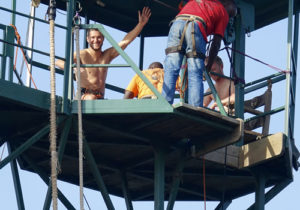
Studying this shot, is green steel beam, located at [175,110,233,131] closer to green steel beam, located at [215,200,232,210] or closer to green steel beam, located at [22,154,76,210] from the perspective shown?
green steel beam, located at [22,154,76,210]

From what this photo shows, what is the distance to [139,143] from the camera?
19.2m

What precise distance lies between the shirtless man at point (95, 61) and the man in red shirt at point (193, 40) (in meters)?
1.60

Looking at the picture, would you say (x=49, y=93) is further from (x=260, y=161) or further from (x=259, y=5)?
(x=259, y=5)

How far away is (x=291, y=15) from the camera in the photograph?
66.5ft

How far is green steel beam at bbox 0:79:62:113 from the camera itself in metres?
17.4

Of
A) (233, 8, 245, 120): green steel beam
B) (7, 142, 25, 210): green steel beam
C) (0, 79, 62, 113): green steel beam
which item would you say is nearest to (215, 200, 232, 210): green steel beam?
(233, 8, 245, 120): green steel beam

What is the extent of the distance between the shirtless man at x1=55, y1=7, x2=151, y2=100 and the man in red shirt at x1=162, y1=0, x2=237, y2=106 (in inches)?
63.1

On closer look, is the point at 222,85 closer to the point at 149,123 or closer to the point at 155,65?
the point at 155,65

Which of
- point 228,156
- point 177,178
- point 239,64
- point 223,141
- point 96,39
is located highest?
point 239,64

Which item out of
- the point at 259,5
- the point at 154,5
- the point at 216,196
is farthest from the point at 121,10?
the point at 216,196

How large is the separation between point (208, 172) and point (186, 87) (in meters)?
2.89

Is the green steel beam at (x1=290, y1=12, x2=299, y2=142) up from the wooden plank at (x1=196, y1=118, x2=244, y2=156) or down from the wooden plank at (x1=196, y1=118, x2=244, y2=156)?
up

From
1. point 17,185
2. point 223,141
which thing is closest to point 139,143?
point 223,141

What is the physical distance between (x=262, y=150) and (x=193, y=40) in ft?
8.31
